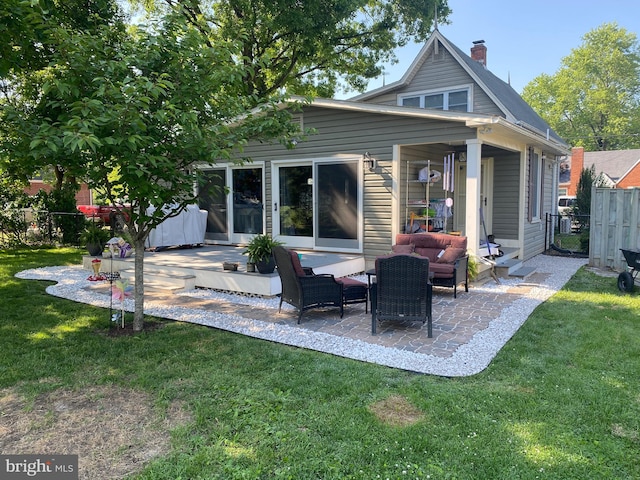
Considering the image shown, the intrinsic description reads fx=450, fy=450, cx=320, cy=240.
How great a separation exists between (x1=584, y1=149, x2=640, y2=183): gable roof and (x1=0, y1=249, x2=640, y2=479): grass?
3047cm

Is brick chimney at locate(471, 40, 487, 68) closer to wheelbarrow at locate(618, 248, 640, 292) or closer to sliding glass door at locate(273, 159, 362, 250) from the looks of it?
sliding glass door at locate(273, 159, 362, 250)

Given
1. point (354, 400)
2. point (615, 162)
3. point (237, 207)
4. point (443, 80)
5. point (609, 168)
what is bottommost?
point (354, 400)

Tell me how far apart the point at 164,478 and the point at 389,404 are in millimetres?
1667

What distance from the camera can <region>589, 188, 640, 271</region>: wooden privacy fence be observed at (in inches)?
360

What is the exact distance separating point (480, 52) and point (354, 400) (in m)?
15.7

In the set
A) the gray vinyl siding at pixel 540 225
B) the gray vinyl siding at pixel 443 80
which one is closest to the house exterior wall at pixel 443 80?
the gray vinyl siding at pixel 443 80

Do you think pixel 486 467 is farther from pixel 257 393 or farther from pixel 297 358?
pixel 297 358

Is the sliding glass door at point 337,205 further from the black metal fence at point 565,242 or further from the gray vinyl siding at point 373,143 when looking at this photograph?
the black metal fence at point 565,242

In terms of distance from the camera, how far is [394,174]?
29.0ft

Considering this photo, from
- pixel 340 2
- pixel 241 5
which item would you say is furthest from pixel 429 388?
pixel 241 5

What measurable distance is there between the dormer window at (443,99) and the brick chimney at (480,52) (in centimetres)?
367

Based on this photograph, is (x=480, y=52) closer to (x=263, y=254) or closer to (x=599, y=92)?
(x=263, y=254)

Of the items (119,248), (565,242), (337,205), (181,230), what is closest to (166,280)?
(119,248)

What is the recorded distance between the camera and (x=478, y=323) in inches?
226
